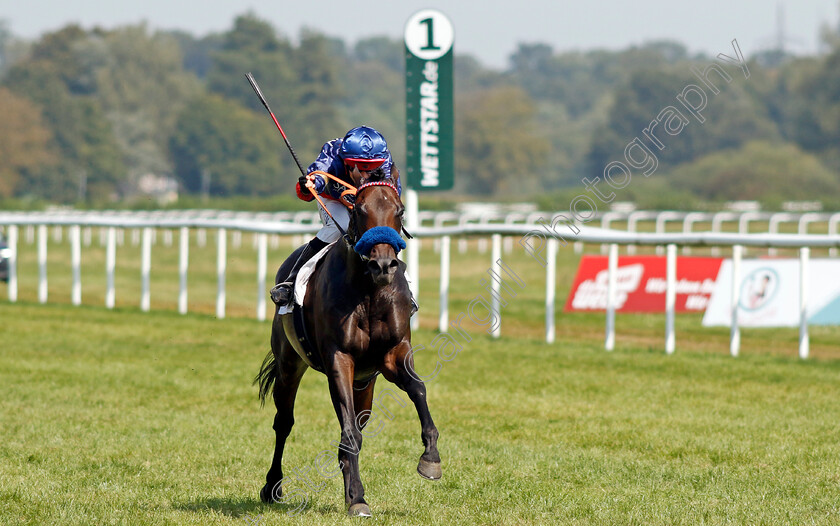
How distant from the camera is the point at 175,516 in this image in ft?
17.2

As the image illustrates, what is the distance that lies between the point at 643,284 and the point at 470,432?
7.35 metres

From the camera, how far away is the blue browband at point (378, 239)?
4648mm

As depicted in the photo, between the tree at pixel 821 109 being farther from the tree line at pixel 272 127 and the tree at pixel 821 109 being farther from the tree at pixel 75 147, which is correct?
the tree at pixel 75 147

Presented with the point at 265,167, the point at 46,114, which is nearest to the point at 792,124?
the point at 265,167

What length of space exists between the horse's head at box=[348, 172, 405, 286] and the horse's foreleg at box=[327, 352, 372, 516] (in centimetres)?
50

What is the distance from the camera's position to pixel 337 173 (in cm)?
555

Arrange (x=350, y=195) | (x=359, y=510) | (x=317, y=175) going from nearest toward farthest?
(x=359, y=510)
(x=350, y=195)
(x=317, y=175)

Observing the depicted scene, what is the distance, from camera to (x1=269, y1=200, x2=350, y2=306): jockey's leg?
18.5ft

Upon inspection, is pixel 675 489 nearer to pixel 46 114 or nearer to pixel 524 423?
pixel 524 423

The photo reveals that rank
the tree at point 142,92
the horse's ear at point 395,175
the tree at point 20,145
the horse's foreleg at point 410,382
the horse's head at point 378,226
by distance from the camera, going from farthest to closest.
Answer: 1. the tree at point 142,92
2. the tree at point 20,145
3. the horse's ear at point 395,175
4. the horse's foreleg at point 410,382
5. the horse's head at point 378,226

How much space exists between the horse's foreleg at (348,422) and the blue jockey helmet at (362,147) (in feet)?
2.95

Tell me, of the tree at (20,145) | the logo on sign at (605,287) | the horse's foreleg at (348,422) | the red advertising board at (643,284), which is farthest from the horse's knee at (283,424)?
the tree at (20,145)

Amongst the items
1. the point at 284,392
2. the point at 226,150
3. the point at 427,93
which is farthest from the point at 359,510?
the point at 226,150

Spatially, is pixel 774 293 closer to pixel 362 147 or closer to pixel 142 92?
pixel 362 147
